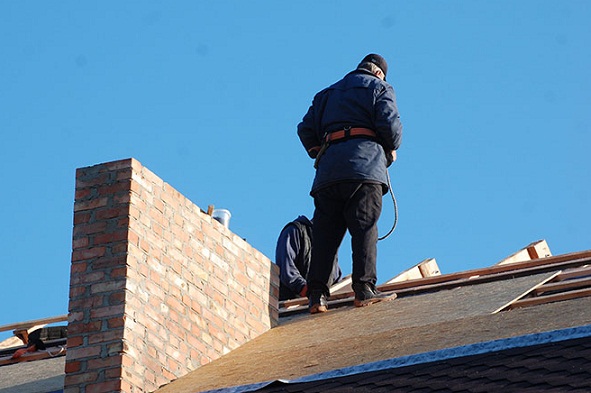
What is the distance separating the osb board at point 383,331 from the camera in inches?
244

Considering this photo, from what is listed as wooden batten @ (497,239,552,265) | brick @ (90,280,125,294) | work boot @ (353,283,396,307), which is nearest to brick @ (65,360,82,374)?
brick @ (90,280,125,294)

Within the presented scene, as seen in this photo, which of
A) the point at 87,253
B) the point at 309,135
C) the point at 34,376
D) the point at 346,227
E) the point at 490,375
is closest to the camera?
the point at 490,375

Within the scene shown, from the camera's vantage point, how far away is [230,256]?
316 inches

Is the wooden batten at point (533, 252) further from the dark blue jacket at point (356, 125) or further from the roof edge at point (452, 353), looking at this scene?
the roof edge at point (452, 353)

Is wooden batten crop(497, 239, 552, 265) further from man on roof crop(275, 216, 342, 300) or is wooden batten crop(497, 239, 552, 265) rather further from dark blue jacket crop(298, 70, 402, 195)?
dark blue jacket crop(298, 70, 402, 195)

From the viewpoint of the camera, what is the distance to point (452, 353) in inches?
226

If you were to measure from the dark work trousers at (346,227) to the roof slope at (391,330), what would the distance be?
0.26 m

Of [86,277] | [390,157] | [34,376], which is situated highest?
[390,157]

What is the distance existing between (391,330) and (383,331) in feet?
0.19

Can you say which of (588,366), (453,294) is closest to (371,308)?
(453,294)

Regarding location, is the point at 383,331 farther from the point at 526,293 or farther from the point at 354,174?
the point at 354,174

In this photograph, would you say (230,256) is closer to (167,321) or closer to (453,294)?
(167,321)

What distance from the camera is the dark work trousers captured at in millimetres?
8125

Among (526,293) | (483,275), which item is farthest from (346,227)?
(526,293)
